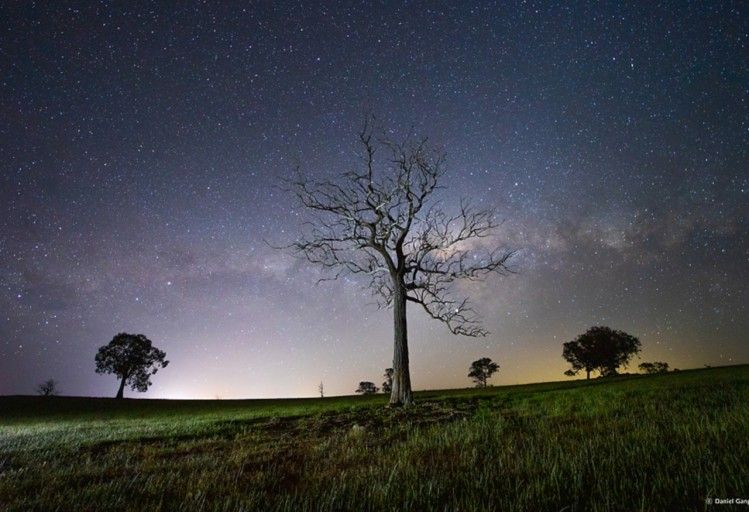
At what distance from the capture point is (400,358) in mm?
19344

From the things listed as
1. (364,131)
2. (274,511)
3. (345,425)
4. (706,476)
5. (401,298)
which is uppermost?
(364,131)

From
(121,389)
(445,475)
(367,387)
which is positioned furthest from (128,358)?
(445,475)

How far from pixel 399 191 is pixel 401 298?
622 centimetres

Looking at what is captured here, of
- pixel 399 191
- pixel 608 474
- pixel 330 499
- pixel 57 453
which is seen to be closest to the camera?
pixel 330 499

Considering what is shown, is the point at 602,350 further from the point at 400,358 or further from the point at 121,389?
the point at 121,389

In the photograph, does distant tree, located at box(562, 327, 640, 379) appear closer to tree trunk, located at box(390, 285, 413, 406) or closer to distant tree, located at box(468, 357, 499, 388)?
distant tree, located at box(468, 357, 499, 388)

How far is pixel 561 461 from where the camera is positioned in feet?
13.3

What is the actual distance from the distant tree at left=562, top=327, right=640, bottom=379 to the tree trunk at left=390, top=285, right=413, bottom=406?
6894 cm

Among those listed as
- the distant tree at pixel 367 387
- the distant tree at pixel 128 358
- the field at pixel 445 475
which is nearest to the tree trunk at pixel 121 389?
the distant tree at pixel 128 358

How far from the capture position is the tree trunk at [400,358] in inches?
734

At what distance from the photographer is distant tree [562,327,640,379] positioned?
243 ft

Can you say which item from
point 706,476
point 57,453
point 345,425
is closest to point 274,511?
point 706,476

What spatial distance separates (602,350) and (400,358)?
70142 millimetres

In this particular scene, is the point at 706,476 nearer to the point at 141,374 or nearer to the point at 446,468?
the point at 446,468
